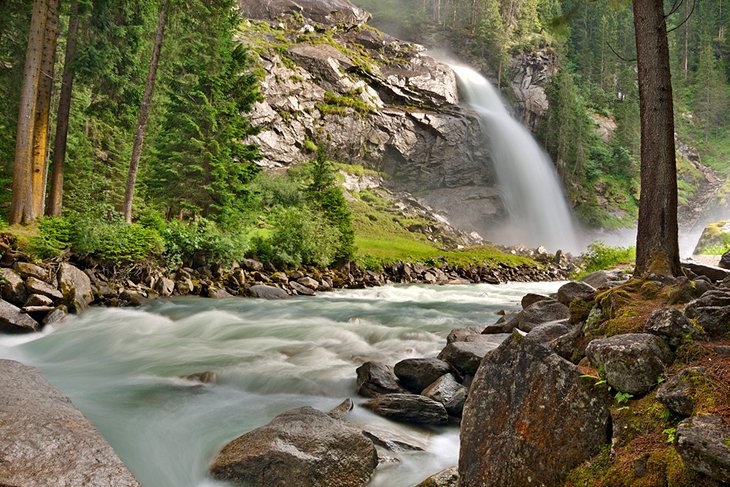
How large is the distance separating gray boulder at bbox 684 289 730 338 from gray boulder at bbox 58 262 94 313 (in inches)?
564

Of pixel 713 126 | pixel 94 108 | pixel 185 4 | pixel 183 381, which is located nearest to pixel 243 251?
pixel 94 108

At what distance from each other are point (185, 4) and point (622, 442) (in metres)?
23.6

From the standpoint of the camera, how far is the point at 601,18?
9538 centimetres

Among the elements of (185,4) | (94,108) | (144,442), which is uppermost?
(185,4)

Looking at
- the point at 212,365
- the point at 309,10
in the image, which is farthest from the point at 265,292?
the point at 309,10

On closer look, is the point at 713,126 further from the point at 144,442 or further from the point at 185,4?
the point at 144,442

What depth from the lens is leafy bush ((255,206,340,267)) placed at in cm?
2350

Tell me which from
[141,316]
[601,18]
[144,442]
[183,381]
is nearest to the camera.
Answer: [144,442]

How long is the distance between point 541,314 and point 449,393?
11.0 ft

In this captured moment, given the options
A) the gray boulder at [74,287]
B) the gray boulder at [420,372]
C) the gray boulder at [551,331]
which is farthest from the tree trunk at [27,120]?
the gray boulder at [551,331]

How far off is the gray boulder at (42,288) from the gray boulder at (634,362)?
13.8 meters

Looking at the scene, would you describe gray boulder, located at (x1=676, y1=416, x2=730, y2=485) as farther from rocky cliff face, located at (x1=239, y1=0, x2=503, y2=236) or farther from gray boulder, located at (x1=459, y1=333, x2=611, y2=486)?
rocky cliff face, located at (x1=239, y1=0, x2=503, y2=236)

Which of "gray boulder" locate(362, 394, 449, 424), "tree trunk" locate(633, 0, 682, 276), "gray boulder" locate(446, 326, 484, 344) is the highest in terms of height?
"tree trunk" locate(633, 0, 682, 276)

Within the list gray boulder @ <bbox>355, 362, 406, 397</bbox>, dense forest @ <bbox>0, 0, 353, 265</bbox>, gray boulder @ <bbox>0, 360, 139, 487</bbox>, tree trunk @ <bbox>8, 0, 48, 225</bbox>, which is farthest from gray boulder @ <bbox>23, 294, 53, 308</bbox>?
gray boulder @ <bbox>355, 362, 406, 397</bbox>
